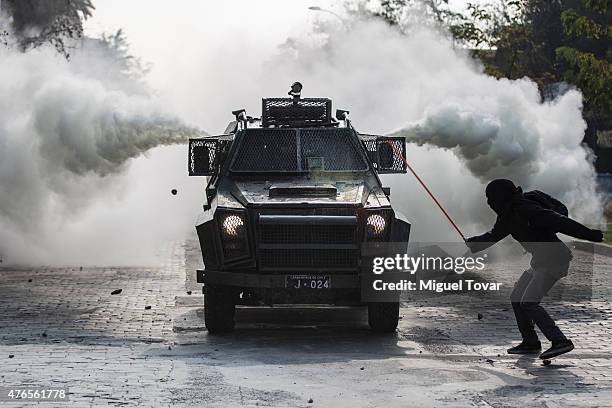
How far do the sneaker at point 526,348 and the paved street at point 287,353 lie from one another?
104 mm

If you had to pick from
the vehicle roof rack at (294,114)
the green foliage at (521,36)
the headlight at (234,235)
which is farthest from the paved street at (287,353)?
the green foliage at (521,36)

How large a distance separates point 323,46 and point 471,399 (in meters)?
28.8

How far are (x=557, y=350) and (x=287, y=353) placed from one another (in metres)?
2.33

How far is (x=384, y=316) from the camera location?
13.0 metres

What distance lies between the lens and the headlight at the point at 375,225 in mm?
12727

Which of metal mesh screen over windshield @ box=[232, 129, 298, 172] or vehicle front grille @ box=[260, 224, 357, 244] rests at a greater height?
metal mesh screen over windshield @ box=[232, 129, 298, 172]

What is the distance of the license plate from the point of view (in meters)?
12.5

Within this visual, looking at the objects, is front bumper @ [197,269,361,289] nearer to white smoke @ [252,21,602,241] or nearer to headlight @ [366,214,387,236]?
headlight @ [366,214,387,236]

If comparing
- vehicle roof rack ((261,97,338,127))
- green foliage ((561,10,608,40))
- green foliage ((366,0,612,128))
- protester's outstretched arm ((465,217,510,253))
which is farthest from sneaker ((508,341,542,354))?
green foliage ((366,0,612,128))

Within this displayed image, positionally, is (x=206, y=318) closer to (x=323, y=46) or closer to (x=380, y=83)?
(x=380, y=83)

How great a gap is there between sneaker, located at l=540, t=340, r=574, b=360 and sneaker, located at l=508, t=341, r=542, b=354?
0.40m

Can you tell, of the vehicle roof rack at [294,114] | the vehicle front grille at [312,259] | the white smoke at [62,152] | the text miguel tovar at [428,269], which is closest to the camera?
the vehicle front grille at [312,259]

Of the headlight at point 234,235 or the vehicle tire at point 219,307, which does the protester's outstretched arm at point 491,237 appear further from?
the vehicle tire at point 219,307

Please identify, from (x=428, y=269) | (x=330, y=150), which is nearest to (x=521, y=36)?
(x=428, y=269)
